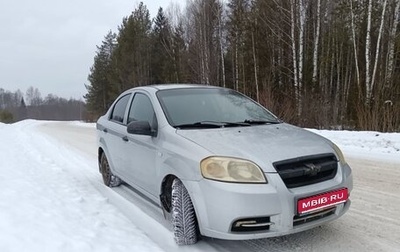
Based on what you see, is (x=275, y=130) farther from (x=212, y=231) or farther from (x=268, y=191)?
(x=212, y=231)

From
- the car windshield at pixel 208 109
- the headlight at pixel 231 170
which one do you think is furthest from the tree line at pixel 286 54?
the headlight at pixel 231 170

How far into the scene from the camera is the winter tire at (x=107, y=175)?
5.69 m

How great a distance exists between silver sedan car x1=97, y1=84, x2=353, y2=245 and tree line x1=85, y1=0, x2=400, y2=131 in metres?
9.57

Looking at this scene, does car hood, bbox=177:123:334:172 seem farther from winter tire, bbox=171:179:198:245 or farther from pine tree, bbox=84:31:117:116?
pine tree, bbox=84:31:117:116

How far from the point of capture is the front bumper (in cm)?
281

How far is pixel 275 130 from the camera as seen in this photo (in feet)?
12.1

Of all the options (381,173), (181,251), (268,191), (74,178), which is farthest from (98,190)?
(381,173)

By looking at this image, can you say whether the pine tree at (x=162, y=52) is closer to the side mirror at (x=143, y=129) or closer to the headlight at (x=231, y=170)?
the side mirror at (x=143, y=129)

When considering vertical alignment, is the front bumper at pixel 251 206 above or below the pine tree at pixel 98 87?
below

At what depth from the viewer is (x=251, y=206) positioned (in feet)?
9.19

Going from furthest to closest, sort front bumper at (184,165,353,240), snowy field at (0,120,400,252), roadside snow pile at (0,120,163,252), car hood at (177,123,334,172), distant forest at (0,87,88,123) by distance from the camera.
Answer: distant forest at (0,87,88,123), snowy field at (0,120,400,252), roadside snow pile at (0,120,163,252), car hood at (177,123,334,172), front bumper at (184,165,353,240)

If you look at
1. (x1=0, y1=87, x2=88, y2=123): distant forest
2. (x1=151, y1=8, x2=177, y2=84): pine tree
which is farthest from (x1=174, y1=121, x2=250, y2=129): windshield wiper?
(x1=0, y1=87, x2=88, y2=123): distant forest

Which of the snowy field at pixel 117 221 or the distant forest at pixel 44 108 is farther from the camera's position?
the distant forest at pixel 44 108

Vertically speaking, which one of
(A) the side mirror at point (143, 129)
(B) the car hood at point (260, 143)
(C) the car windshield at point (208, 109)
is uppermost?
(C) the car windshield at point (208, 109)
